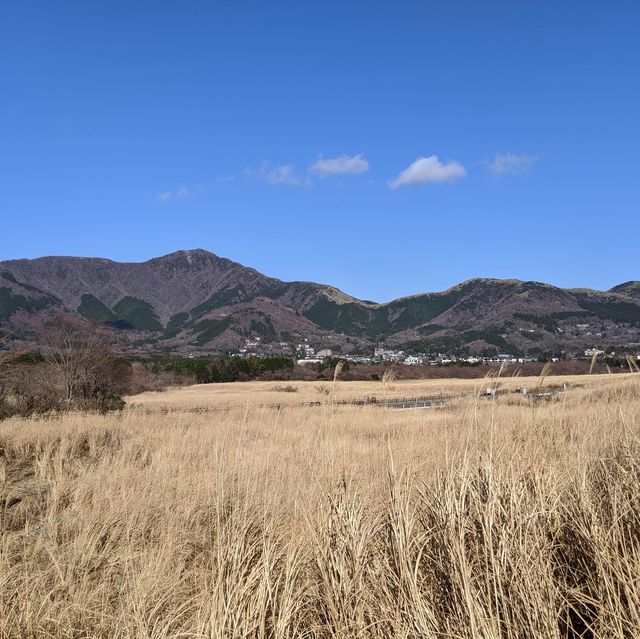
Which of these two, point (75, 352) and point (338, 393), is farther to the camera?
point (75, 352)

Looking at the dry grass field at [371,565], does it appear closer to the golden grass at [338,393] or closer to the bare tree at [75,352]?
the golden grass at [338,393]

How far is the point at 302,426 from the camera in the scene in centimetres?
1183

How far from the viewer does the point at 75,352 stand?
2244 centimetres

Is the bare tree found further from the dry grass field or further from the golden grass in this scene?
the dry grass field

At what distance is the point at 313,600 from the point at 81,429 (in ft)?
28.8

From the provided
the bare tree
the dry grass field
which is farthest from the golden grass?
the dry grass field

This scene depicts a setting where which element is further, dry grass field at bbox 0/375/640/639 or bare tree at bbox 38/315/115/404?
bare tree at bbox 38/315/115/404

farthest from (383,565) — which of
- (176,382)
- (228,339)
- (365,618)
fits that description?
(228,339)

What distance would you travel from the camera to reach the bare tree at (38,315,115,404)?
72.0ft

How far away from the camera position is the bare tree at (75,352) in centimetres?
2194

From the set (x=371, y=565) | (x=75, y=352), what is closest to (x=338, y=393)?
(x=75, y=352)

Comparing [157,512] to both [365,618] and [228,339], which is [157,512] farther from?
[228,339]

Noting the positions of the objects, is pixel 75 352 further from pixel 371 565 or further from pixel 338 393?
pixel 371 565

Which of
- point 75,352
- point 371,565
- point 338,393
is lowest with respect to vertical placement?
point 338,393
